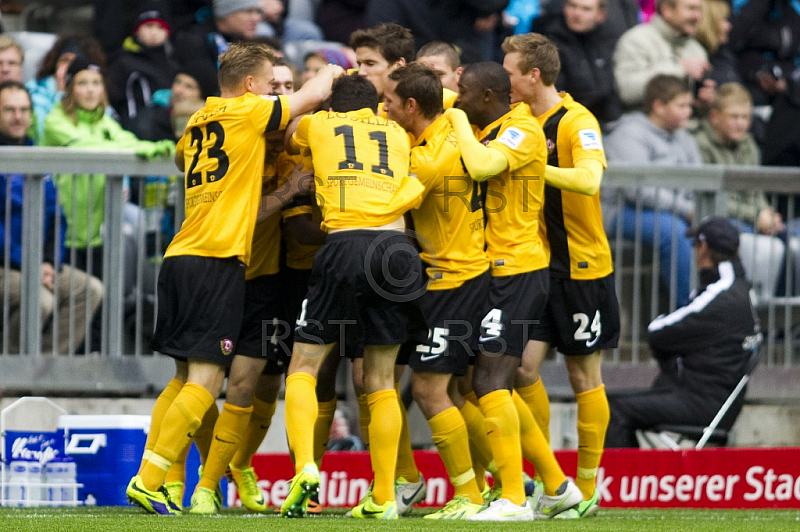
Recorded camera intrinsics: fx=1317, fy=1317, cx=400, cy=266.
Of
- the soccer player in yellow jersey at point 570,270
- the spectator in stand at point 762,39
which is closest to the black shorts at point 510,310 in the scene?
the soccer player in yellow jersey at point 570,270

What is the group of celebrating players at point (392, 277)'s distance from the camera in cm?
638

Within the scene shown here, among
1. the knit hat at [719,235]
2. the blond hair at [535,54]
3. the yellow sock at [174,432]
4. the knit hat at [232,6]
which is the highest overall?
the knit hat at [232,6]

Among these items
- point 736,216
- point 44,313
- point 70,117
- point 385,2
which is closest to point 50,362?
point 44,313

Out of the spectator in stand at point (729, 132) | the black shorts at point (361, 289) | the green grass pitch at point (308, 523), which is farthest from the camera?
the spectator in stand at point (729, 132)

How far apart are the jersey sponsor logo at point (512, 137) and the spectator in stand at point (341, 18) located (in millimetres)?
4694

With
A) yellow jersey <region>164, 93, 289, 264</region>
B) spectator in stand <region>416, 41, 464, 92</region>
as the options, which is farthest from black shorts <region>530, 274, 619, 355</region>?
yellow jersey <region>164, 93, 289, 264</region>

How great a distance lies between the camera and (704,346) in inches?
340

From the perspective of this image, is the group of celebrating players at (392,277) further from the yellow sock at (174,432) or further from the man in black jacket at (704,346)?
the man in black jacket at (704,346)

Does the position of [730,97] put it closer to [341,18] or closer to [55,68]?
[341,18]

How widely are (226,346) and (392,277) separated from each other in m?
A: 0.93

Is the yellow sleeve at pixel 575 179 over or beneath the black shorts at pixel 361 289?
over

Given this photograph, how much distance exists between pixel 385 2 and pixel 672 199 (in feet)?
9.70

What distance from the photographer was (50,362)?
28.3 ft

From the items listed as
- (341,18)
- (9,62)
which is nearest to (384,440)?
(9,62)
